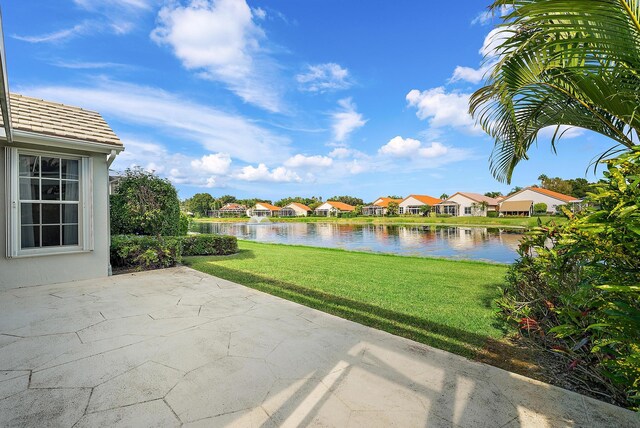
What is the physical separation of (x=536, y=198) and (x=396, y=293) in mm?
59645

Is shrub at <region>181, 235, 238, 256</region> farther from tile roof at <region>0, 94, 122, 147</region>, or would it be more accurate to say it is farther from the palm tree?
the palm tree

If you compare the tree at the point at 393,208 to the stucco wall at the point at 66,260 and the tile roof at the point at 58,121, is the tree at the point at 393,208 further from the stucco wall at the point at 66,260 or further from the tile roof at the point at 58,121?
the stucco wall at the point at 66,260

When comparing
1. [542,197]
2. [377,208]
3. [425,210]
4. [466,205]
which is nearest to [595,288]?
[425,210]

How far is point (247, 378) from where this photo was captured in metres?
2.31

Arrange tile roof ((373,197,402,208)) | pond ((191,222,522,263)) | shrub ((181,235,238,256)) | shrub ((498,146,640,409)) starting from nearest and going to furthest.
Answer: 1. shrub ((498,146,640,409))
2. shrub ((181,235,238,256))
3. pond ((191,222,522,263))
4. tile roof ((373,197,402,208))

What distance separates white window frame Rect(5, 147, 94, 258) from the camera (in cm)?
492

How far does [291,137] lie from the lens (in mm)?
29469

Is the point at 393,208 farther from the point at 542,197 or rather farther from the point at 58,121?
the point at 58,121

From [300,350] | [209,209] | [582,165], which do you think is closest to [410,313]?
[300,350]

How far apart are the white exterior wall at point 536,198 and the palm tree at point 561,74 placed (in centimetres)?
5706

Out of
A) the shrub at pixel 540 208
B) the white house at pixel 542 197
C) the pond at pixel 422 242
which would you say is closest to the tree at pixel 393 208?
the white house at pixel 542 197

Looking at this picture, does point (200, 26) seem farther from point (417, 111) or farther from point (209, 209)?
point (209, 209)

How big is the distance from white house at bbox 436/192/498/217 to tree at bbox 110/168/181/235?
57014mm

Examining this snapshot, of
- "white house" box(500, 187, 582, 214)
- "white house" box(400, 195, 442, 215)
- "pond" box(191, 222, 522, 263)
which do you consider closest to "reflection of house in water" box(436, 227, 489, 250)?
"pond" box(191, 222, 522, 263)
